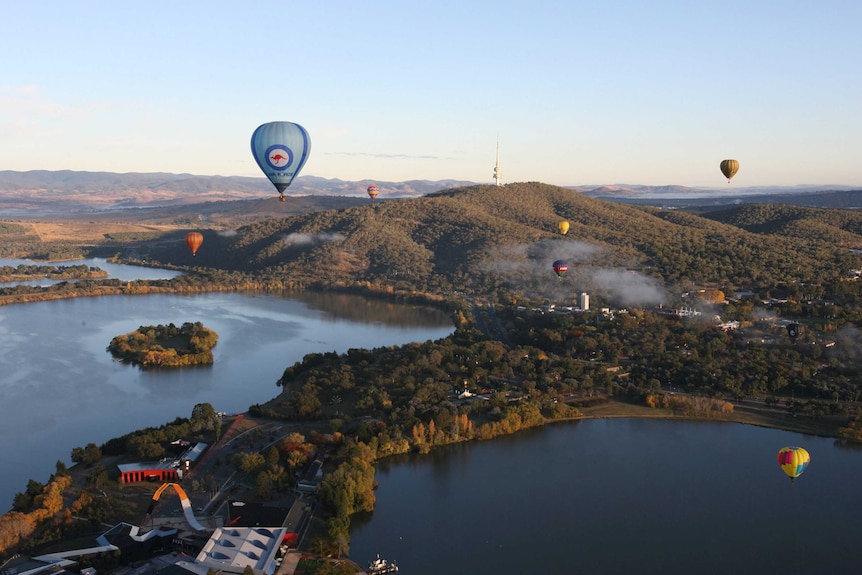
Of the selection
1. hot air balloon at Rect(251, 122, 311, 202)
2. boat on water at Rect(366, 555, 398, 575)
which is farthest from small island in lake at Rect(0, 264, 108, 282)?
boat on water at Rect(366, 555, 398, 575)

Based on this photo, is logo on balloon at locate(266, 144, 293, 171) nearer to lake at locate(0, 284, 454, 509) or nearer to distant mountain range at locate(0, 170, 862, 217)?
lake at locate(0, 284, 454, 509)

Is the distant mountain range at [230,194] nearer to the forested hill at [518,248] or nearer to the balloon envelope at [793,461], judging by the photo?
the forested hill at [518,248]

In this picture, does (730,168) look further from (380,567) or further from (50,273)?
(50,273)

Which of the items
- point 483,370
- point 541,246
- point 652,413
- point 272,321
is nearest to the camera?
point 652,413

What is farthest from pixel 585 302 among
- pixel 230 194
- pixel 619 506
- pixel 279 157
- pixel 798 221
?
pixel 230 194

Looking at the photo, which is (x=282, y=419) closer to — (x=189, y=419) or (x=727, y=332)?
(x=189, y=419)

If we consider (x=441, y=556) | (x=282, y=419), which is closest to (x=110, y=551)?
(x=441, y=556)
